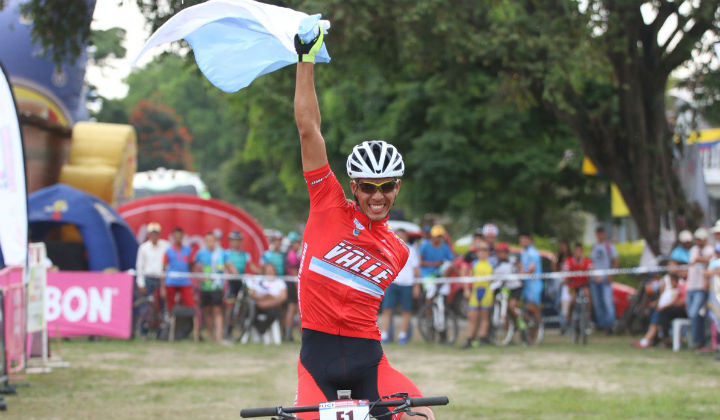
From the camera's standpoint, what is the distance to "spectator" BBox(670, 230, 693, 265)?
17.9 meters

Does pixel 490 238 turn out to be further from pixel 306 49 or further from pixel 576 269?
pixel 306 49

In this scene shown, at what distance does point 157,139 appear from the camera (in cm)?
7100

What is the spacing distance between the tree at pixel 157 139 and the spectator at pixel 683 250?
52.6m

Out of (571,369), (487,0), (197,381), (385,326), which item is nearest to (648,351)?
(571,369)

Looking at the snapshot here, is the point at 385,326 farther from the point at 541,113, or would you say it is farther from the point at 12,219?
the point at 541,113

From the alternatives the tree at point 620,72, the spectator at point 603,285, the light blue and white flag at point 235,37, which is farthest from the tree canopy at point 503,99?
the light blue and white flag at point 235,37

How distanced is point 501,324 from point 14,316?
8.76 m

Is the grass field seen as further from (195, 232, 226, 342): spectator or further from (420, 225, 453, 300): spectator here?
(420, 225, 453, 300): spectator

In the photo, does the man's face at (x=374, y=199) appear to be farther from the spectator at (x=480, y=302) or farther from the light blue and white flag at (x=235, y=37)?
the spectator at (x=480, y=302)

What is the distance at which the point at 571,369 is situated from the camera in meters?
14.1

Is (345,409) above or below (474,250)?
below

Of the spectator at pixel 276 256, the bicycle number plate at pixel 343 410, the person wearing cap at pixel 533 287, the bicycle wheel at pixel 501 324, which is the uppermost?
the spectator at pixel 276 256

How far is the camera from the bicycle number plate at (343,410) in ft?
15.3

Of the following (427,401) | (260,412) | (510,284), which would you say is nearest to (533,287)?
(510,284)
